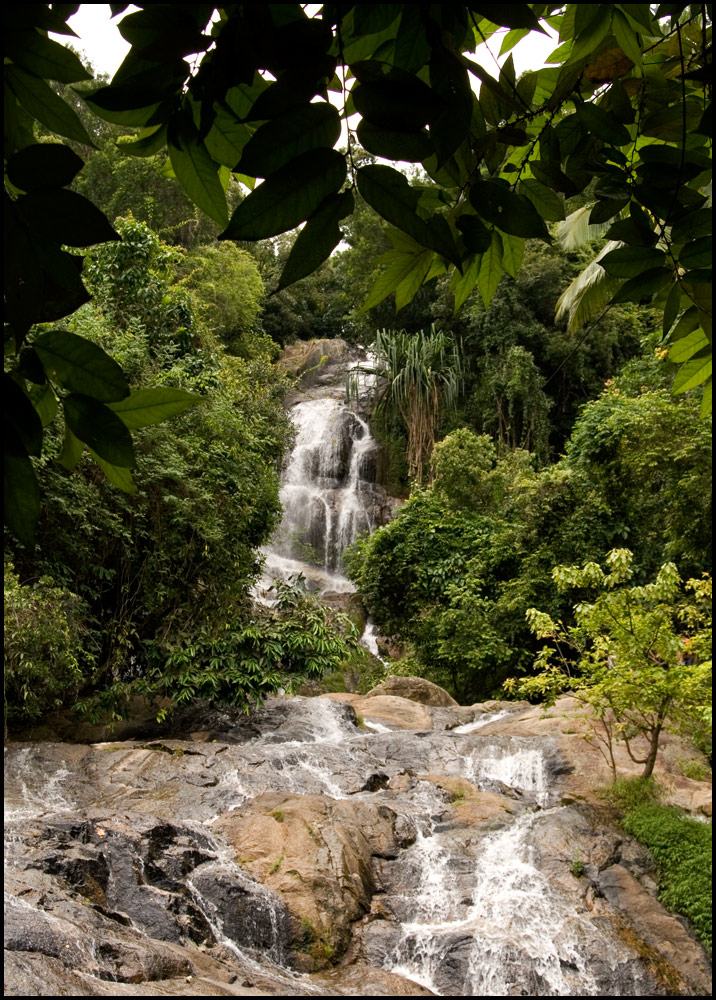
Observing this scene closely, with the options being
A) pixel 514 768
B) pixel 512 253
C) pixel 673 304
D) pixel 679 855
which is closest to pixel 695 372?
pixel 673 304

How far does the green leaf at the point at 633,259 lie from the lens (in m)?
0.70

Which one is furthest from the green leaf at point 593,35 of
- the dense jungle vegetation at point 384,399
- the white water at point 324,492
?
the white water at point 324,492

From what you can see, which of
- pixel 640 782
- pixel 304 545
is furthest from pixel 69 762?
pixel 304 545

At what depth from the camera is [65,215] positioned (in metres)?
0.49

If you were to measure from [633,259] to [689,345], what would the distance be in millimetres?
174

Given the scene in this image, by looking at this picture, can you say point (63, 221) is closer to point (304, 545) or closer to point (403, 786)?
point (403, 786)

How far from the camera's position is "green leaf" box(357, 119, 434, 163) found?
0.51m

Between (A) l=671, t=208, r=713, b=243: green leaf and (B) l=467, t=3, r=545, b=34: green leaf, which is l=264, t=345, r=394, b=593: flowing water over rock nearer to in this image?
(A) l=671, t=208, r=713, b=243: green leaf

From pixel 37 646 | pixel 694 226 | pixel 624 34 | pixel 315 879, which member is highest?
pixel 624 34

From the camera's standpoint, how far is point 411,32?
1.78 feet

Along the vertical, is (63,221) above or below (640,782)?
above

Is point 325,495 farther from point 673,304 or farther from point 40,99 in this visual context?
point 40,99

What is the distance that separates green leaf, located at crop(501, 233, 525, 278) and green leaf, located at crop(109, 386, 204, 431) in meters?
0.37

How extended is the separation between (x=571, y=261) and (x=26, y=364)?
17.9 metres
